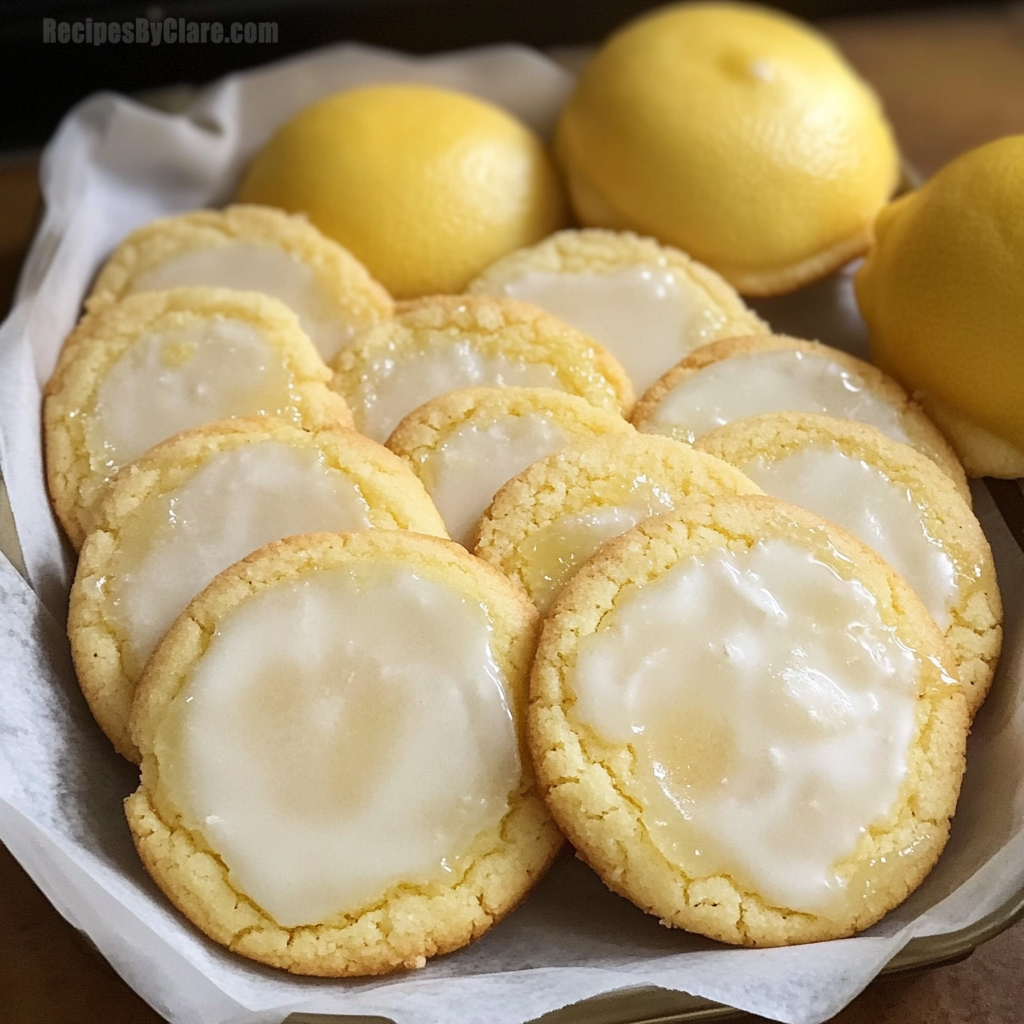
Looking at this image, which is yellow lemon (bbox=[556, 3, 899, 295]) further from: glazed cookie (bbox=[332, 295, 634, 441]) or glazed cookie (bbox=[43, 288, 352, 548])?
glazed cookie (bbox=[43, 288, 352, 548])

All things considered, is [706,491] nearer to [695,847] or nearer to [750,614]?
[750,614]

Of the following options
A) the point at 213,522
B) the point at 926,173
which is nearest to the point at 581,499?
the point at 213,522

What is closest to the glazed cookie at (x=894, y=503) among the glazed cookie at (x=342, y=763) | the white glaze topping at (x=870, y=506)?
the white glaze topping at (x=870, y=506)

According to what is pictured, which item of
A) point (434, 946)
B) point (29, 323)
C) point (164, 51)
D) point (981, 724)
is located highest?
point (164, 51)

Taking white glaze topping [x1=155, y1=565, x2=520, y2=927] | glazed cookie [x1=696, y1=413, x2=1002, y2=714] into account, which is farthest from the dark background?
white glaze topping [x1=155, y1=565, x2=520, y2=927]

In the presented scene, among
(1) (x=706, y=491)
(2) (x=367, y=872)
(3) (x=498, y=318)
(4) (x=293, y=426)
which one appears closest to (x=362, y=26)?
(3) (x=498, y=318)

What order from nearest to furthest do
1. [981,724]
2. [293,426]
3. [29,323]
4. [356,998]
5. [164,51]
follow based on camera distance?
[356,998]
[981,724]
[293,426]
[29,323]
[164,51]
